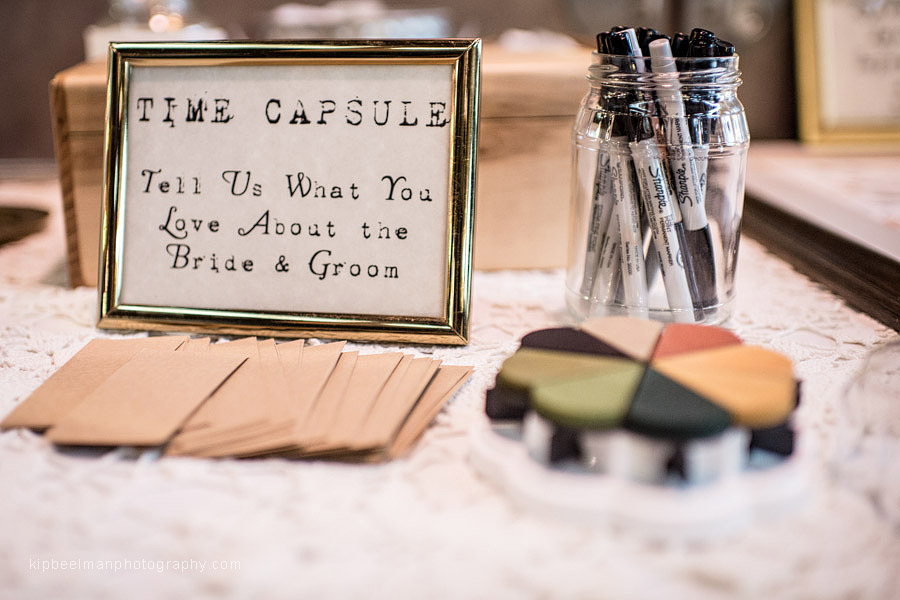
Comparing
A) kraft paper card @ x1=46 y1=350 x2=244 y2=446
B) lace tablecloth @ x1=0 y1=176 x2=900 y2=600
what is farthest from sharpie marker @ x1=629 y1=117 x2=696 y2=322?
kraft paper card @ x1=46 y1=350 x2=244 y2=446

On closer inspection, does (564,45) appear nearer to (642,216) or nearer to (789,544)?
(642,216)

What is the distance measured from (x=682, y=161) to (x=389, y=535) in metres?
0.30

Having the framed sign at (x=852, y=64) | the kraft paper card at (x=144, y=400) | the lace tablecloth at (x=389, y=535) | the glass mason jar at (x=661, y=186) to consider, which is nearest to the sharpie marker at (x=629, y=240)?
the glass mason jar at (x=661, y=186)

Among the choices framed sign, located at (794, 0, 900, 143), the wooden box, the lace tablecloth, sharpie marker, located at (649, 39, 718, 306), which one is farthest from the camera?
framed sign, located at (794, 0, 900, 143)

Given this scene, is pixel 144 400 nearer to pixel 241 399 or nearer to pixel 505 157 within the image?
pixel 241 399

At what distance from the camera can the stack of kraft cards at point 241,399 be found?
38cm

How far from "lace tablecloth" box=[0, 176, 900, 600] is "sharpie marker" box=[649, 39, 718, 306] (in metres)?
0.13

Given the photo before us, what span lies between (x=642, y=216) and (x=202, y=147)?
309mm

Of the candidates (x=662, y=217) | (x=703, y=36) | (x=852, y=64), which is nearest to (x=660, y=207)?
(x=662, y=217)

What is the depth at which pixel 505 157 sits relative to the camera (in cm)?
63

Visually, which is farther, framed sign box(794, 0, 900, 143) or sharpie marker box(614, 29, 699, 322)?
framed sign box(794, 0, 900, 143)

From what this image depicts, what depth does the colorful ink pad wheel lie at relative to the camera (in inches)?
12.8

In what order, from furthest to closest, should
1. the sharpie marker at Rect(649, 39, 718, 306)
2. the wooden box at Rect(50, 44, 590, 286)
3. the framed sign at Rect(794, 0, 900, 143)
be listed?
the framed sign at Rect(794, 0, 900, 143) < the wooden box at Rect(50, 44, 590, 286) < the sharpie marker at Rect(649, 39, 718, 306)

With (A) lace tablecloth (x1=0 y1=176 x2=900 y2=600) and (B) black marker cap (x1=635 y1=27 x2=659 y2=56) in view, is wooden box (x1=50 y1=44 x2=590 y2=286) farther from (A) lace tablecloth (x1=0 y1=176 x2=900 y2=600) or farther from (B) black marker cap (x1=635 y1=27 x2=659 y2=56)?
(A) lace tablecloth (x1=0 y1=176 x2=900 y2=600)
